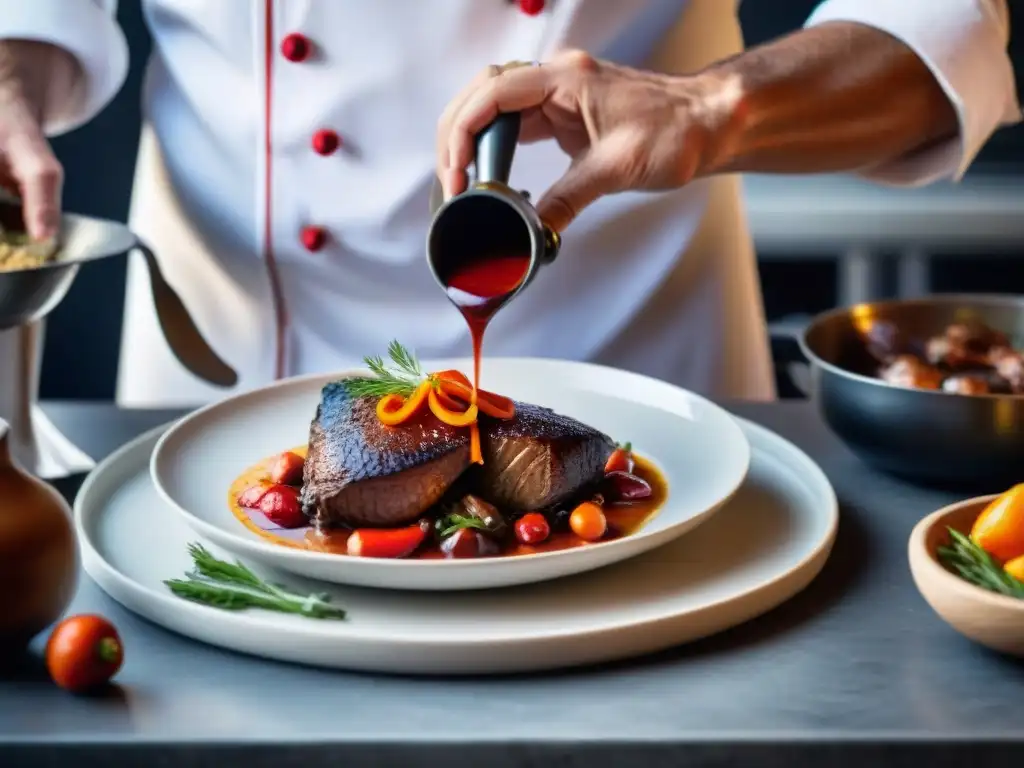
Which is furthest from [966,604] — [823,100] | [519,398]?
[823,100]

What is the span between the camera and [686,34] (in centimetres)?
184

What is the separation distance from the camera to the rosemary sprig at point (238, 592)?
1.06m

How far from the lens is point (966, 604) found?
98cm

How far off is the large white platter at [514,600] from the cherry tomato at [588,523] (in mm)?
39

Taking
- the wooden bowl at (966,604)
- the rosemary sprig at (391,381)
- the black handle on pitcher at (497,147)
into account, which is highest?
the black handle on pitcher at (497,147)

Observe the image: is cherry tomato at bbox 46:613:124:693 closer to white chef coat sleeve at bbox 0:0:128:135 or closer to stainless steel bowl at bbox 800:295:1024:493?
stainless steel bowl at bbox 800:295:1024:493

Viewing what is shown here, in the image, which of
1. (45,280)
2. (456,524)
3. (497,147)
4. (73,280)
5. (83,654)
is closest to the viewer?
(83,654)

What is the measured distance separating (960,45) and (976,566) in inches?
31.6

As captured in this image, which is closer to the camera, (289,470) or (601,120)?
(289,470)

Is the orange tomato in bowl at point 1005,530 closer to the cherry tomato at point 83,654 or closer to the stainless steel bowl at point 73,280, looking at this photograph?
the cherry tomato at point 83,654

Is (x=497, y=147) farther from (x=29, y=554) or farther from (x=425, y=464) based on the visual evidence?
(x=29, y=554)

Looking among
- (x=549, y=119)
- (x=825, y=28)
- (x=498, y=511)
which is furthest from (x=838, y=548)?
(x=825, y=28)

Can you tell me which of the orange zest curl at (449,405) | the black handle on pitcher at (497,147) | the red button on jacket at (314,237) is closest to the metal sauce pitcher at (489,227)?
the black handle on pitcher at (497,147)

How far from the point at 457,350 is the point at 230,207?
0.38 metres
